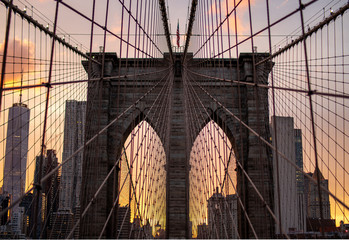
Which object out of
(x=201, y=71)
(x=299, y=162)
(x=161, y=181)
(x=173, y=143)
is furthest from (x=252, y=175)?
(x=299, y=162)

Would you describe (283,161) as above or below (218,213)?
above

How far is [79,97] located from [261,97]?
6332mm

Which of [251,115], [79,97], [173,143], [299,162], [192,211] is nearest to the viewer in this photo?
[173,143]

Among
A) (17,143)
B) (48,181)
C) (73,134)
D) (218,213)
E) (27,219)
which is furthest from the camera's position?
(27,219)

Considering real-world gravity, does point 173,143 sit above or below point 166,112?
below

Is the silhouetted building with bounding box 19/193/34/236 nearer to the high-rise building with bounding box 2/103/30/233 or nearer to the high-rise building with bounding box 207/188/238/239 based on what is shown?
the high-rise building with bounding box 2/103/30/233

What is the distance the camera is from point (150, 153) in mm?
11070

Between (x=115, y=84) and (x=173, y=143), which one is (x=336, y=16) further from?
(x=115, y=84)

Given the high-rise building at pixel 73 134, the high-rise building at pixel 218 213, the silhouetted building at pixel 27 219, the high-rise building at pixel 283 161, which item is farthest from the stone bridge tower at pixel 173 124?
the silhouetted building at pixel 27 219

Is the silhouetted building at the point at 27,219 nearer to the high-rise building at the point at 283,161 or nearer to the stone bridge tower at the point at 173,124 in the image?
the stone bridge tower at the point at 173,124

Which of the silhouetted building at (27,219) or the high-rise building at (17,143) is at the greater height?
the high-rise building at (17,143)

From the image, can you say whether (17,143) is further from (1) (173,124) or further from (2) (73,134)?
(2) (73,134)

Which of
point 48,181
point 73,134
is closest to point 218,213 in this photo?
point 73,134

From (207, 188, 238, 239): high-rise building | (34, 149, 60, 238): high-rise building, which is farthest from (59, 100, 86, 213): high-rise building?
(207, 188, 238, 239): high-rise building
